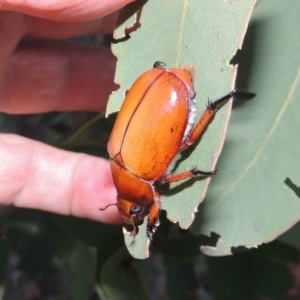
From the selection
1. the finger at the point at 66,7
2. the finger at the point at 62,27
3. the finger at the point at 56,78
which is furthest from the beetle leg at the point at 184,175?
the finger at the point at 56,78

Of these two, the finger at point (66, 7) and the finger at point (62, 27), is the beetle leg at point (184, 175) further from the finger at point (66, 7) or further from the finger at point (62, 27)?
the finger at point (62, 27)

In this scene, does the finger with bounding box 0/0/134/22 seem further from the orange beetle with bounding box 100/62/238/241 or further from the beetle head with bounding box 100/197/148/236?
the beetle head with bounding box 100/197/148/236

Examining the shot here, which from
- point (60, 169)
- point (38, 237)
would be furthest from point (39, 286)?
point (60, 169)

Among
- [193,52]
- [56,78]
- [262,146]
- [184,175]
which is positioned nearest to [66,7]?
[193,52]

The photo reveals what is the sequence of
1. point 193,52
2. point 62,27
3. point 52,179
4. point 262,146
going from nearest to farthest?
point 193,52 → point 262,146 → point 62,27 → point 52,179

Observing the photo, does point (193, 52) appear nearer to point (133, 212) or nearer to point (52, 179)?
point (133, 212)

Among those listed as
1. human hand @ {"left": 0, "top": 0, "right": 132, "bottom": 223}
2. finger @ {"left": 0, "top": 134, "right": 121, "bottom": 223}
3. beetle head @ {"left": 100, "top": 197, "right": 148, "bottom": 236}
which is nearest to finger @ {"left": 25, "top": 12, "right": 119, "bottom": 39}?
human hand @ {"left": 0, "top": 0, "right": 132, "bottom": 223}
